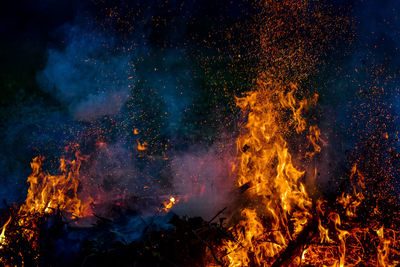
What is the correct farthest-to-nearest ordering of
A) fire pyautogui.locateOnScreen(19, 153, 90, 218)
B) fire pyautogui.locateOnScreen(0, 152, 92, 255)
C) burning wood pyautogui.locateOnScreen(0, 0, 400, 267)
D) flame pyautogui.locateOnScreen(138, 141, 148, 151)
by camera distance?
1. flame pyautogui.locateOnScreen(138, 141, 148, 151)
2. fire pyautogui.locateOnScreen(19, 153, 90, 218)
3. fire pyautogui.locateOnScreen(0, 152, 92, 255)
4. burning wood pyautogui.locateOnScreen(0, 0, 400, 267)

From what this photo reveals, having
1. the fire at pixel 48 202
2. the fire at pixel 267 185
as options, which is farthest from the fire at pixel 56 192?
the fire at pixel 267 185

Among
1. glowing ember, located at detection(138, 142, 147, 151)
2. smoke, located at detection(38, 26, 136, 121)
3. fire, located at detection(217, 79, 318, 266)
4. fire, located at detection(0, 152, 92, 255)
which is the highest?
smoke, located at detection(38, 26, 136, 121)

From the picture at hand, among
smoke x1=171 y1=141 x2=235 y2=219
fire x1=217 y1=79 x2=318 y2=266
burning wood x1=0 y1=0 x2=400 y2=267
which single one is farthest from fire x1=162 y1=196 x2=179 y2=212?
fire x1=217 y1=79 x2=318 y2=266

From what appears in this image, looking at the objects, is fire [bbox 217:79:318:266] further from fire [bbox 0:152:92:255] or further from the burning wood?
fire [bbox 0:152:92:255]

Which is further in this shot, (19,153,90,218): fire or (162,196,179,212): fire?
(162,196,179,212): fire

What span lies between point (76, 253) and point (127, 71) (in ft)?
16.0

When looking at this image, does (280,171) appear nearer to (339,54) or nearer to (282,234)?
(282,234)

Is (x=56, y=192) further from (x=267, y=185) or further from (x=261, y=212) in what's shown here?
(x=267, y=185)

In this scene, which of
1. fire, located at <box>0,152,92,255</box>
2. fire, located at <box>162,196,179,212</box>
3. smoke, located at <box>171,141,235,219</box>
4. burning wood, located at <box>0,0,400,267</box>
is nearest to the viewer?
burning wood, located at <box>0,0,400,267</box>

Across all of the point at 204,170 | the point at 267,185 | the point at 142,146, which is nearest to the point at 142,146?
the point at 142,146

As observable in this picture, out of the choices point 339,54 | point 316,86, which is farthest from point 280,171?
point 339,54

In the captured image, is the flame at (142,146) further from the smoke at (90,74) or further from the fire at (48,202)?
the fire at (48,202)

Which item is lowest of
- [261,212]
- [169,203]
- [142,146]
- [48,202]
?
[261,212]

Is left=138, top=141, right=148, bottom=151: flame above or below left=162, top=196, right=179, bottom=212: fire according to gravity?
above
